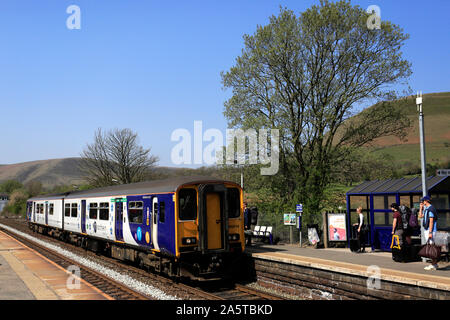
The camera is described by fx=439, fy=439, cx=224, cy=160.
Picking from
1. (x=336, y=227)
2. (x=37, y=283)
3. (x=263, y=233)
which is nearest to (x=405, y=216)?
(x=336, y=227)

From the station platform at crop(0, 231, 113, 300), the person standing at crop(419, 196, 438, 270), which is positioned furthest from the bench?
the person standing at crop(419, 196, 438, 270)

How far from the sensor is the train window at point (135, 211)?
14430 millimetres

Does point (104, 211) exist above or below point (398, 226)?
above

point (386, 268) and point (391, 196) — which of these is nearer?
point (386, 268)

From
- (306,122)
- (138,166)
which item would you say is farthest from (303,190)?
(138,166)

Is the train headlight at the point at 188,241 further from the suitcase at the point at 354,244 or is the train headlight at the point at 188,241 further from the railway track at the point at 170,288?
the suitcase at the point at 354,244

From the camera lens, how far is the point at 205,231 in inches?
487

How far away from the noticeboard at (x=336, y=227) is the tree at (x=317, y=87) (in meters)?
7.79

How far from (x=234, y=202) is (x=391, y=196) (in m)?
A: 5.51

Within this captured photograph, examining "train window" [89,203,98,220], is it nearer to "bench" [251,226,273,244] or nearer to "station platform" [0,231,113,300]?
"station platform" [0,231,113,300]

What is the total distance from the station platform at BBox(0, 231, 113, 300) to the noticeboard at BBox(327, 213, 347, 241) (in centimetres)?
926

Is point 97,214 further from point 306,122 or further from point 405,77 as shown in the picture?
point 405,77

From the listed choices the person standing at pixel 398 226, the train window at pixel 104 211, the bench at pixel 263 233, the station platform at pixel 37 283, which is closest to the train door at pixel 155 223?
the station platform at pixel 37 283

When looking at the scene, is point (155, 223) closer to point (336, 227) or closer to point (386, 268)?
point (386, 268)
